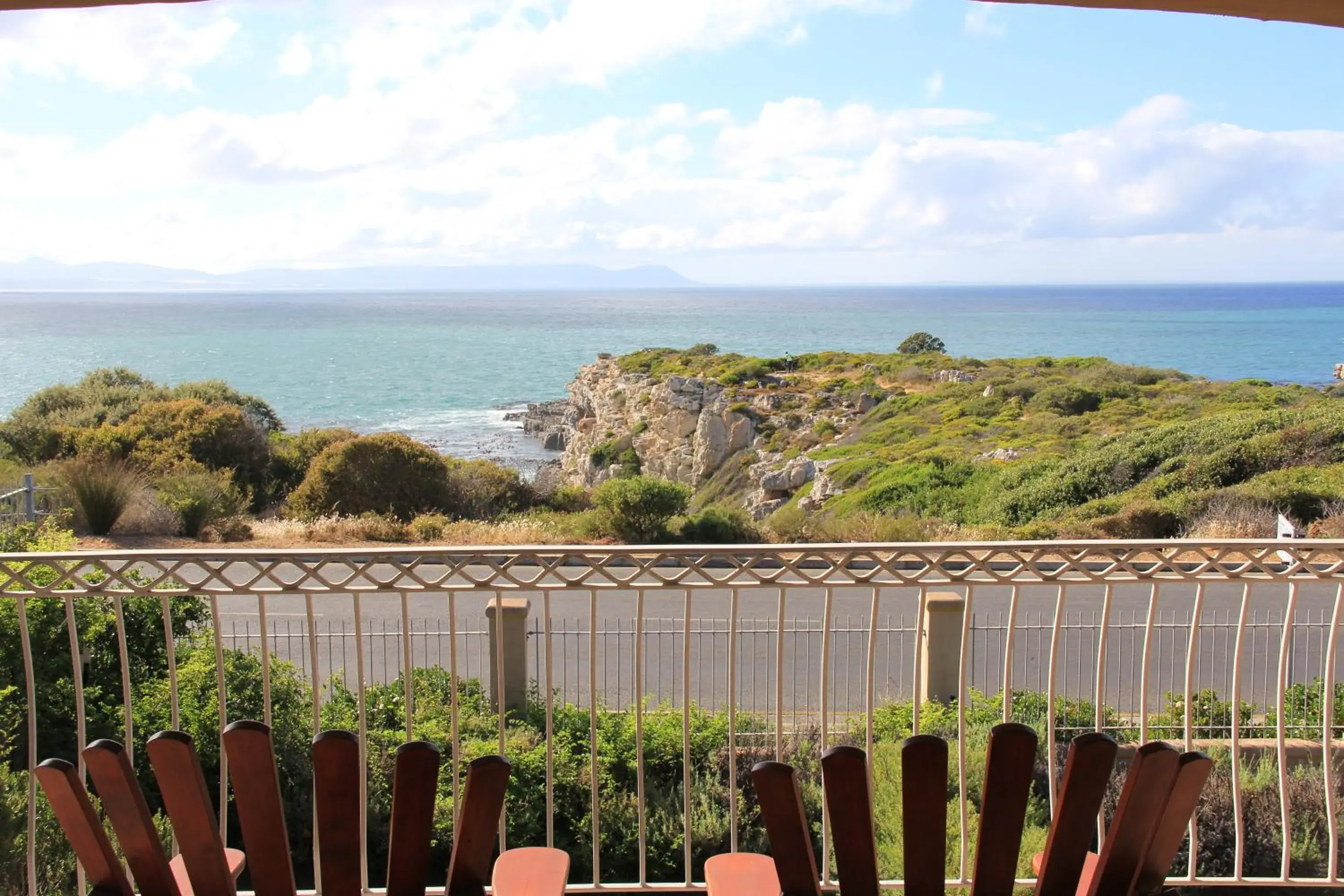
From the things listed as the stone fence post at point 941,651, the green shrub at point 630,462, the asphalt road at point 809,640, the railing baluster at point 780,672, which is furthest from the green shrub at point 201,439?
the railing baluster at point 780,672

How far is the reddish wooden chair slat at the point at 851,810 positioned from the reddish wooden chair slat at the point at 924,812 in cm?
5

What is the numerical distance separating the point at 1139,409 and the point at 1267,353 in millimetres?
62787

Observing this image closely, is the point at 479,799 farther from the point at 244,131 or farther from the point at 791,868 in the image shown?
the point at 244,131

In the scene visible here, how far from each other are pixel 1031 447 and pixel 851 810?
26.6 metres

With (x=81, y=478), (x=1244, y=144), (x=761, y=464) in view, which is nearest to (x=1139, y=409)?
(x=761, y=464)

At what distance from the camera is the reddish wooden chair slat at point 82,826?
130cm

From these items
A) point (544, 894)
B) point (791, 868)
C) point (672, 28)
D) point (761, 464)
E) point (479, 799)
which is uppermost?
point (672, 28)

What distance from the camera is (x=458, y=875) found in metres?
1.48

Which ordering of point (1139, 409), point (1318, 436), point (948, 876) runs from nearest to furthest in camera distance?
point (948, 876), point (1318, 436), point (1139, 409)

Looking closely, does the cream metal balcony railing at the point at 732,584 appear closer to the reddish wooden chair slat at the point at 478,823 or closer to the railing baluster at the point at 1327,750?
the railing baluster at the point at 1327,750

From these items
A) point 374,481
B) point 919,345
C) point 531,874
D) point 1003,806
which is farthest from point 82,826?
point 919,345

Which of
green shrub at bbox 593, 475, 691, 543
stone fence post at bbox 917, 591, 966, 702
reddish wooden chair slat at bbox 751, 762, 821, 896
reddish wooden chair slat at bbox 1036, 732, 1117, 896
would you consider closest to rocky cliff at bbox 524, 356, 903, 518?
green shrub at bbox 593, 475, 691, 543

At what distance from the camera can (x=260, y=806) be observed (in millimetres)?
1480

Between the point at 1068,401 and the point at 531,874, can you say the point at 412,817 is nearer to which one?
the point at 531,874
